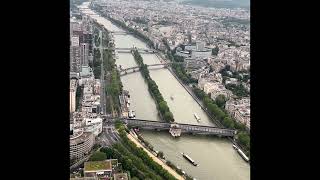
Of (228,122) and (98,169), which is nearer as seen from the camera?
(98,169)

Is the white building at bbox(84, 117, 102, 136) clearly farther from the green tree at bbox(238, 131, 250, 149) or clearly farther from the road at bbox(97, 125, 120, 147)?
the green tree at bbox(238, 131, 250, 149)

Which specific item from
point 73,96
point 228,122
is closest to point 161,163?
point 228,122

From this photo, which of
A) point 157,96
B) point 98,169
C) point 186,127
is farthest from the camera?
point 157,96

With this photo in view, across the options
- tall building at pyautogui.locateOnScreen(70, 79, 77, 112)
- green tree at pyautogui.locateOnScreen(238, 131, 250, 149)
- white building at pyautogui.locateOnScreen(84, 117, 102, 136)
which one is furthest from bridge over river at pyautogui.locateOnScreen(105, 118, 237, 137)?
tall building at pyautogui.locateOnScreen(70, 79, 77, 112)

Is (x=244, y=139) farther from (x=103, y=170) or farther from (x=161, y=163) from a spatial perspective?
(x=103, y=170)

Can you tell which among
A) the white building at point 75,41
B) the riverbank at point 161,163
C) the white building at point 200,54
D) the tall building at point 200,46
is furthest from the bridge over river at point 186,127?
the tall building at point 200,46
